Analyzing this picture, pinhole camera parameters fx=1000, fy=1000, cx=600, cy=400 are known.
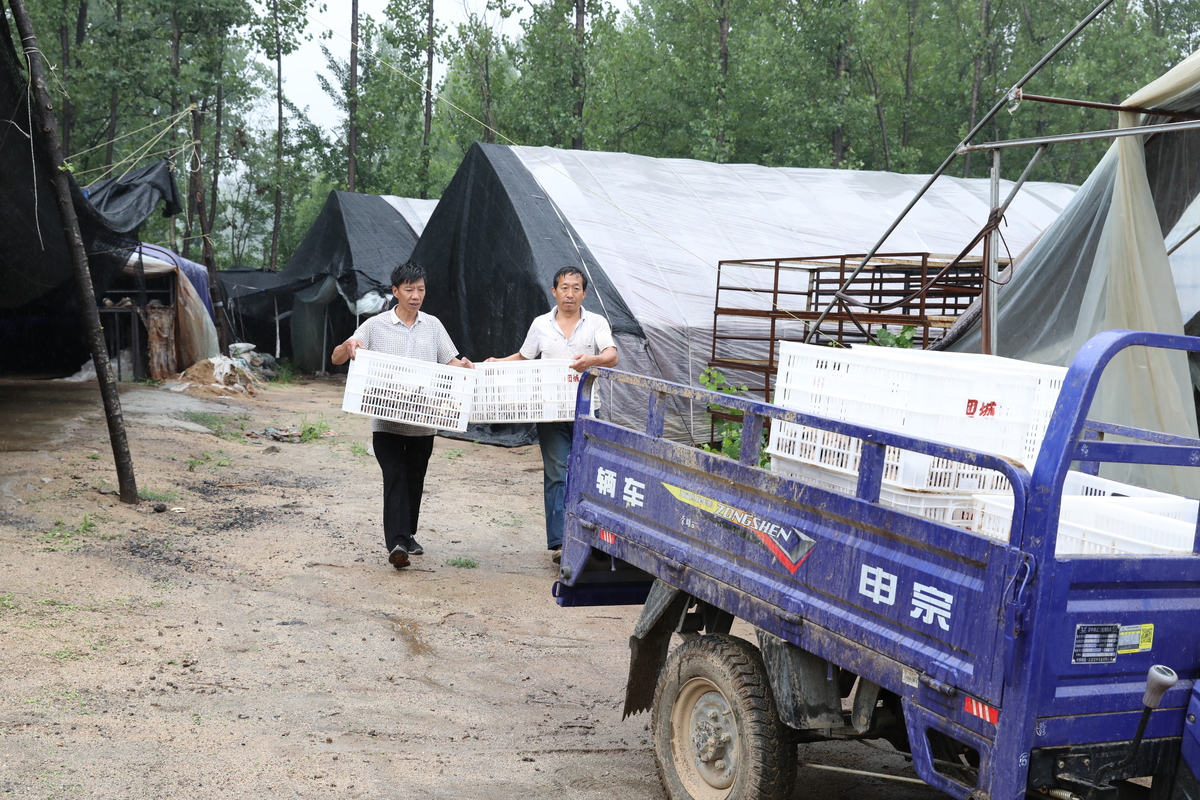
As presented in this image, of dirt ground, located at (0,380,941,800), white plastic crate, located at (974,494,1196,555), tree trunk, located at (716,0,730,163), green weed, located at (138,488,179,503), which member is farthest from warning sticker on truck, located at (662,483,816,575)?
tree trunk, located at (716,0,730,163)

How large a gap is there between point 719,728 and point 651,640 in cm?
65

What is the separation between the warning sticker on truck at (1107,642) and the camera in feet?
8.41

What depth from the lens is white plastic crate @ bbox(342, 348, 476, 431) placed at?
6.55m

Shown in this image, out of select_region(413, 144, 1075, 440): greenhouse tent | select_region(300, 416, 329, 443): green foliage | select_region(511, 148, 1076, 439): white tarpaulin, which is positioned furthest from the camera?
select_region(511, 148, 1076, 439): white tarpaulin

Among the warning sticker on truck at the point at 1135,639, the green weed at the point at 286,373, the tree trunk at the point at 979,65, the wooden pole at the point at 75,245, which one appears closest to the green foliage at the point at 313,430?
the wooden pole at the point at 75,245

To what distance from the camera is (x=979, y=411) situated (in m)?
3.47

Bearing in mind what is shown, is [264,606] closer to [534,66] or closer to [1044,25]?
[534,66]

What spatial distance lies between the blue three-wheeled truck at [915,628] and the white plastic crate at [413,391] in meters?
2.80

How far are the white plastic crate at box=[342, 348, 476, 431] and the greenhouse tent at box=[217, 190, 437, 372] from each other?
14534 mm

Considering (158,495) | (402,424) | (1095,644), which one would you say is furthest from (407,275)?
(1095,644)

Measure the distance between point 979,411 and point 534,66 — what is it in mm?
25380

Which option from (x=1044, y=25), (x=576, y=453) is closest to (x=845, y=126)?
(x=1044, y=25)

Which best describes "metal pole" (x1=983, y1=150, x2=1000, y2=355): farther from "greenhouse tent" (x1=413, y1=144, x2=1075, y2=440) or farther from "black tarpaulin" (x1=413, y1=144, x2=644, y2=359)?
"black tarpaulin" (x1=413, y1=144, x2=644, y2=359)

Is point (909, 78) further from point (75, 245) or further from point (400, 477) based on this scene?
point (400, 477)
